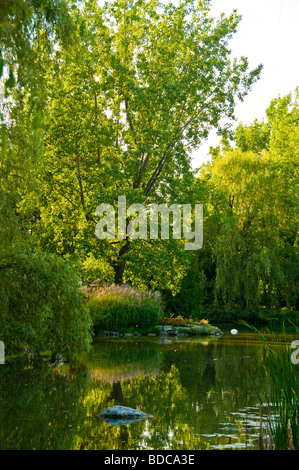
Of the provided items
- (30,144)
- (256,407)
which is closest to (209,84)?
(30,144)

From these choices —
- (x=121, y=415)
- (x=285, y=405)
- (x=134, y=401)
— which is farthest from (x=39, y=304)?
(x=285, y=405)

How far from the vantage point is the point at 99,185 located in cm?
1948

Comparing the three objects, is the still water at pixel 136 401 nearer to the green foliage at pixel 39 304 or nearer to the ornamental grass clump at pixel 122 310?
the green foliage at pixel 39 304

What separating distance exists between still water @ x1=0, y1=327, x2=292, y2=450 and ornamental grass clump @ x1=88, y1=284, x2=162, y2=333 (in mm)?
4406

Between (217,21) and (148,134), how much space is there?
551 cm

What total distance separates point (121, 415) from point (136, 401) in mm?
1065

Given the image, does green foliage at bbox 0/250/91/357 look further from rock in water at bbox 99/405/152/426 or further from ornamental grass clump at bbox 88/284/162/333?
ornamental grass clump at bbox 88/284/162/333

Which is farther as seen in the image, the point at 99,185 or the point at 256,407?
the point at 99,185

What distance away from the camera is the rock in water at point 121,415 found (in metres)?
6.34

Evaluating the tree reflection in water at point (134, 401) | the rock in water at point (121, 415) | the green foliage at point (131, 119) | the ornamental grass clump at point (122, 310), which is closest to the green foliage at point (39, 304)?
the tree reflection in water at point (134, 401)

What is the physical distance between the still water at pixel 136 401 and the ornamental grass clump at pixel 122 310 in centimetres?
441

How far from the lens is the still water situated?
549cm

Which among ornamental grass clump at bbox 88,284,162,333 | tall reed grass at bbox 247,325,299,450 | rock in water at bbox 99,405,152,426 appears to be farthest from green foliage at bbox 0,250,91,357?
ornamental grass clump at bbox 88,284,162,333

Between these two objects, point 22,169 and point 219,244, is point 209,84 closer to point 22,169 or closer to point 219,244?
point 219,244
